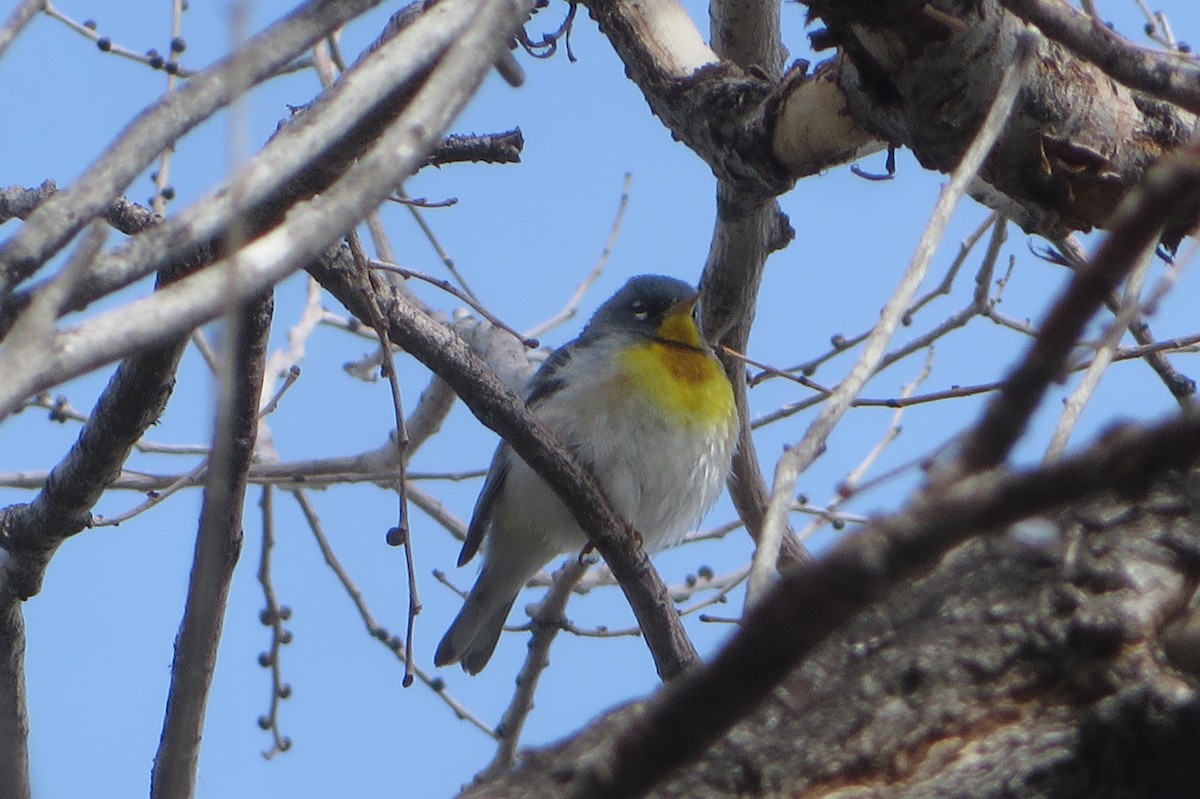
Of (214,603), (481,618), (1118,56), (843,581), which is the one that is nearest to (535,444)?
(214,603)

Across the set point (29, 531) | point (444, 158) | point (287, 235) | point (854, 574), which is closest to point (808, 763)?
point (854, 574)

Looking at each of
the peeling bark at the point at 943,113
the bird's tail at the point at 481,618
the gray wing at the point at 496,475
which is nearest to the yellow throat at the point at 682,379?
the gray wing at the point at 496,475

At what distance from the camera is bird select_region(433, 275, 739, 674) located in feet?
22.2

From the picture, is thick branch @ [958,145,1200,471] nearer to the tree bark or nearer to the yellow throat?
the tree bark

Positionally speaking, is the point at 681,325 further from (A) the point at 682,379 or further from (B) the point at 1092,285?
(B) the point at 1092,285

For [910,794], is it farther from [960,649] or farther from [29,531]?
[29,531]

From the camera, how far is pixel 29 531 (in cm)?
409

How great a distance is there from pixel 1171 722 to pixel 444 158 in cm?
263

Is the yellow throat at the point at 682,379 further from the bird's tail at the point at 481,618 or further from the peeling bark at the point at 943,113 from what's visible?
the peeling bark at the point at 943,113

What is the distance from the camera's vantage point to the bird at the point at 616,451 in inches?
267

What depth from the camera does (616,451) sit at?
6770 millimetres

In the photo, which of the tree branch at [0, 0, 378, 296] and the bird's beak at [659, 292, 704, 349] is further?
the bird's beak at [659, 292, 704, 349]

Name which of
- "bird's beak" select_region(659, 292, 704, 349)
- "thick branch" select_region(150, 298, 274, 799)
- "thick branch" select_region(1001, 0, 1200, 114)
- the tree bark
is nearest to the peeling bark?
"thick branch" select_region(1001, 0, 1200, 114)

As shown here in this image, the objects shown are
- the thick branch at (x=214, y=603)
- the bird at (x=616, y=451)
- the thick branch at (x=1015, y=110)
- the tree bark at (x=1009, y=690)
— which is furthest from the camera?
the bird at (x=616, y=451)
